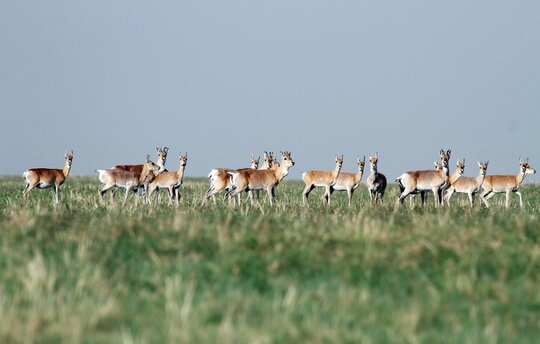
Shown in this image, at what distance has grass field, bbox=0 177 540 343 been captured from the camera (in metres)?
7.95

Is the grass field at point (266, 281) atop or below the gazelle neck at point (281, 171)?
below

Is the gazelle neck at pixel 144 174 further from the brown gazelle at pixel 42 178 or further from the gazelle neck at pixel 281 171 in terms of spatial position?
the gazelle neck at pixel 281 171

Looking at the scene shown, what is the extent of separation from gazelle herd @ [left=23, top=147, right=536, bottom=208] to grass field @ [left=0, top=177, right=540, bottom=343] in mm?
15221

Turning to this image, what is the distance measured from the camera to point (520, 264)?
421 inches

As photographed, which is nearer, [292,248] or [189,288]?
[189,288]

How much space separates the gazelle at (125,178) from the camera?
28.6 metres

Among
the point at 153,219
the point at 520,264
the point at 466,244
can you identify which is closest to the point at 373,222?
the point at 466,244

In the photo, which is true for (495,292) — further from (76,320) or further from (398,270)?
(76,320)

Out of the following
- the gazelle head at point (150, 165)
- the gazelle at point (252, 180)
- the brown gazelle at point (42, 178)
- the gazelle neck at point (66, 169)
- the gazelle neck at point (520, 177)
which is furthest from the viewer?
the gazelle neck at point (520, 177)

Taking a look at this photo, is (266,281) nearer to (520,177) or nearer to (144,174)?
(144,174)

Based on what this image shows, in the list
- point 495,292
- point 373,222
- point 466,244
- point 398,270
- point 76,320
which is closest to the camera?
point 76,320

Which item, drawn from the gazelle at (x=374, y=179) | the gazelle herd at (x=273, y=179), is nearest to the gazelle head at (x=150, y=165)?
the gazelle herd at (x=273, y=179)

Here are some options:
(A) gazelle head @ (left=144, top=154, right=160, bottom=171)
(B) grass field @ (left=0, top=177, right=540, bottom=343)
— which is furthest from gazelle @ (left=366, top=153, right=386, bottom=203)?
(B) grass field @ (left=0, top=177, right=540, bottom=343)

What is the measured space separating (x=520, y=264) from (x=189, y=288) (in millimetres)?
4756
